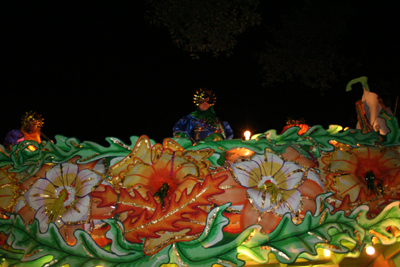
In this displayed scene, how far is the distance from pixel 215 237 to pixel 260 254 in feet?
0.88

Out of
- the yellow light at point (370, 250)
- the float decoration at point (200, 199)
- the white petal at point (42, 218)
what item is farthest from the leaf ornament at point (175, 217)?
the yellow light at point (370, 250)

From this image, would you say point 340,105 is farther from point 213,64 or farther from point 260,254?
point 260,254

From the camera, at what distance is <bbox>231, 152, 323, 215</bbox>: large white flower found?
193 cm

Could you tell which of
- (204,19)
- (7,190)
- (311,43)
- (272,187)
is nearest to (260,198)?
(272,187)

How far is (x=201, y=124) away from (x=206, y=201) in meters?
1.76

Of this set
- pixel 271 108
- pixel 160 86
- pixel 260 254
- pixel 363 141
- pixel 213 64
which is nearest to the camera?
pixel 260 254

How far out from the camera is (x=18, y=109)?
7.27 metres

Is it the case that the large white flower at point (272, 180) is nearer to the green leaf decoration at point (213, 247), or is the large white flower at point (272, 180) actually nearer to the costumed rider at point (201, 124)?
the green leaf decoration at point (213, 247)

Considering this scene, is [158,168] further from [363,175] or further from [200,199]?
[363,175]

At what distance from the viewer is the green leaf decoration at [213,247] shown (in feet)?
5.60

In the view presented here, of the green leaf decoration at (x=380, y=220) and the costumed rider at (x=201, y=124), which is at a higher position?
the costumed rider at (x=201, y=124)

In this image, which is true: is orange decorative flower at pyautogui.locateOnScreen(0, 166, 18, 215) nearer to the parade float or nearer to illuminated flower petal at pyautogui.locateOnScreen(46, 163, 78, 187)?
the parade float

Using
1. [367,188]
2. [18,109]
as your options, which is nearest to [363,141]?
[367,188]

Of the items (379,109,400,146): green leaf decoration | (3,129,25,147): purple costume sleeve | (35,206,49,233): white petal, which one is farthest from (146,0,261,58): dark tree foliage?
(35,206,49,233): white petal
